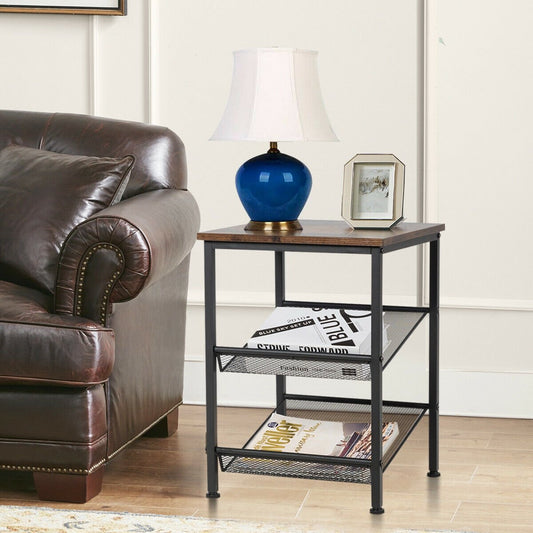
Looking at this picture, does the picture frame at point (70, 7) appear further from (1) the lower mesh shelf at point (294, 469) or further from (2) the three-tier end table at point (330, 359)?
(1) the lower mesh shelf at point (294, 469)

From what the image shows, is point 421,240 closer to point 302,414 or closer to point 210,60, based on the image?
point 302,414

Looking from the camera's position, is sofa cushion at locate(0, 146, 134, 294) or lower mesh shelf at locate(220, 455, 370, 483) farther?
sofa cushion at locate(0, 146, 134, 294)

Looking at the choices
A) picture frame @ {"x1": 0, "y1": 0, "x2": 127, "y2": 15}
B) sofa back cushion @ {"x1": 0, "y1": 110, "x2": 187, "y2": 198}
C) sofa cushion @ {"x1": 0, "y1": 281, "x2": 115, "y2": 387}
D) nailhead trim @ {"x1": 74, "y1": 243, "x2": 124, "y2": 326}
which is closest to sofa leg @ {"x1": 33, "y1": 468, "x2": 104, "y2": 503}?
sofa cushion @ {"x1": 0, "y1": 281, "x2": 115, "y2": 387}

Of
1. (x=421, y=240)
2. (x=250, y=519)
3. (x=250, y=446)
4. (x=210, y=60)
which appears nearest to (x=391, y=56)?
(x=210, y=60)

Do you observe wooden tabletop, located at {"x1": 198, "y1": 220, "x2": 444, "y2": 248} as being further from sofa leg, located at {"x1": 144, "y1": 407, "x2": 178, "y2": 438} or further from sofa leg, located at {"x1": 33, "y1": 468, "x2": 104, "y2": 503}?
sofa leg, located at {"x1": 144, "y1": 407, "x2": 178, "y2": 438}

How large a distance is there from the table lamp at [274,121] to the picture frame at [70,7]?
1103 millimetres

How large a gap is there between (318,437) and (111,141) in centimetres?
104

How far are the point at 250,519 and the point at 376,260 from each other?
640mm

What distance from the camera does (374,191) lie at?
Answer: 238 cm

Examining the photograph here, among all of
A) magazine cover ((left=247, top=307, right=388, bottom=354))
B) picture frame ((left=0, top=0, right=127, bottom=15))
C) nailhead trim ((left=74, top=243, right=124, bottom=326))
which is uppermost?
picture frame ((left=0, top=0, right=127, bottom=15))

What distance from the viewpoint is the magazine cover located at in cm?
228

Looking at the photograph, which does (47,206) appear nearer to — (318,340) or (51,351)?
(51,351)

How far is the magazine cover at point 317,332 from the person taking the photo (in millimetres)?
2275

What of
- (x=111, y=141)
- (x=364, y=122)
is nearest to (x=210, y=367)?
(x=111, y=141)
